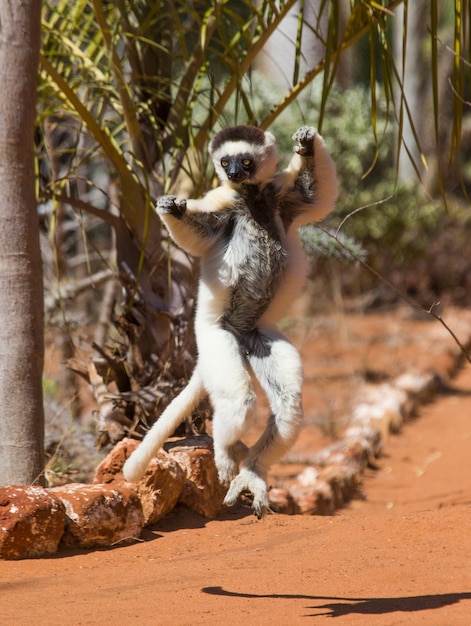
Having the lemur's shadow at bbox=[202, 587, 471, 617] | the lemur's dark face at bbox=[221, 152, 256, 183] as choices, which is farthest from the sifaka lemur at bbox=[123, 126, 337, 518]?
the lemur's shadow at bbox=[202, 587, 471, 617]

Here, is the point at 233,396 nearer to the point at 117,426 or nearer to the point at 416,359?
the point at 117,426

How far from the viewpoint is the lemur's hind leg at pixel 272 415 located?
3.08m

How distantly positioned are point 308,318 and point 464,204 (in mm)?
6851

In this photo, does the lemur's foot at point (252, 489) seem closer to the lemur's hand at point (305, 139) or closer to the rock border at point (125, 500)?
the rock border at point (125, 500)

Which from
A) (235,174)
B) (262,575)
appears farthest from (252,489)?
(235,174)

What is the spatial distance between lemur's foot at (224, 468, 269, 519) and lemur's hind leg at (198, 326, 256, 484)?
Answer: 0.15 metres

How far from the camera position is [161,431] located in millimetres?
3580

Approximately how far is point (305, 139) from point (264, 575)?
5.67ft

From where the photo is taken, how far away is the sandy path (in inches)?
112

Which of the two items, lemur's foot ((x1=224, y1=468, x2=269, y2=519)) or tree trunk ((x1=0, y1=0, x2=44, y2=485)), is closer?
lemur's foot ((x1=224, y1=468, x2=269, y2=519))

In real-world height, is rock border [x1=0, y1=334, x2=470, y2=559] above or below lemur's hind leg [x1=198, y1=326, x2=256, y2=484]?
below

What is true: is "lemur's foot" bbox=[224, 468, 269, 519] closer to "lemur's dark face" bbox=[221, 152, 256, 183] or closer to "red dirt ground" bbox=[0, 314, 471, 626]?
"red dirt ground" bbox=[0, 314, 471, 626]

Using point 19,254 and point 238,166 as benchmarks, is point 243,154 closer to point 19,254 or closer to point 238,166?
point 238,166

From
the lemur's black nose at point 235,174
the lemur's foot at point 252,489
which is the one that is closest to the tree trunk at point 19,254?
the lemur's black nose at point 235,174
